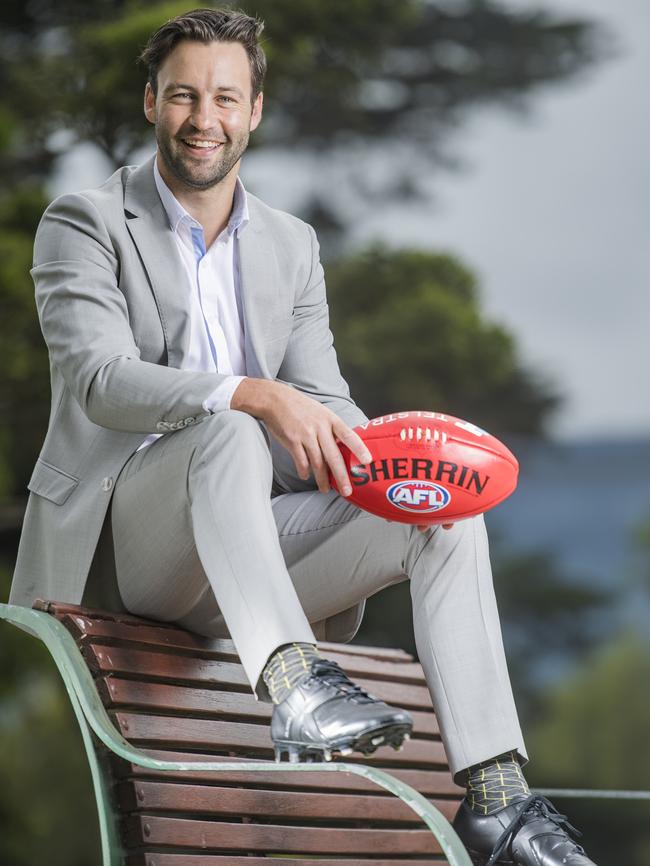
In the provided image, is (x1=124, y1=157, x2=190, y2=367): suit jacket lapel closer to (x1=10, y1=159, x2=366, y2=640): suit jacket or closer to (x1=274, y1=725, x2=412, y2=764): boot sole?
(x1=10, y1=159, x2=366, y2=640): suit jacket

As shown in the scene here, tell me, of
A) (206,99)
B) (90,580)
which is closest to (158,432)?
(90,580)

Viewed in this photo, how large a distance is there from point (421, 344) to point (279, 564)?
503cm

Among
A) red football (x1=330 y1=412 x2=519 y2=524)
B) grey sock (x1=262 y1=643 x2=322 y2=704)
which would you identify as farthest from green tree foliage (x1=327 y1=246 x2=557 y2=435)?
grey sock (x1=262 y1=643 x2=322 y2=704)

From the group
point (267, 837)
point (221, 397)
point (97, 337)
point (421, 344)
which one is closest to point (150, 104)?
point (97, 337)

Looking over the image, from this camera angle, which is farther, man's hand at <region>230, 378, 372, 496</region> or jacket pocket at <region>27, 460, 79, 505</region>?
jacket pocket at <region>27, 460, 79, 505</region>

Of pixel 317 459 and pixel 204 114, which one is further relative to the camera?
pixel 204 114

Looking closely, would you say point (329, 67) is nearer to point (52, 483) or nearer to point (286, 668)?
point (52, 483)

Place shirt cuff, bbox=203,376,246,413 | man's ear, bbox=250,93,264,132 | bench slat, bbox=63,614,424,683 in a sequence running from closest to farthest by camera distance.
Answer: shirt cuff, bbox=203,376,246,413
bench slat, bbox=63,614,424,683
man's ear, bbox=250,93,264,132

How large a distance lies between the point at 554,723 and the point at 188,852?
17.9 feet

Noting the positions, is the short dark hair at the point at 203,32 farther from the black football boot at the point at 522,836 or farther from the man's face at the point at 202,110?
the black football boot at the point at 522,836

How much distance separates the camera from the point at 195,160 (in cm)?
176

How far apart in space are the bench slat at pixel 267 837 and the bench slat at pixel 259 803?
15 millimetres

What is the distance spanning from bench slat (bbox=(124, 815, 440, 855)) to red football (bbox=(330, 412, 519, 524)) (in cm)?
42

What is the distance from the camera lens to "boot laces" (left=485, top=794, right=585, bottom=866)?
4.83 ft
